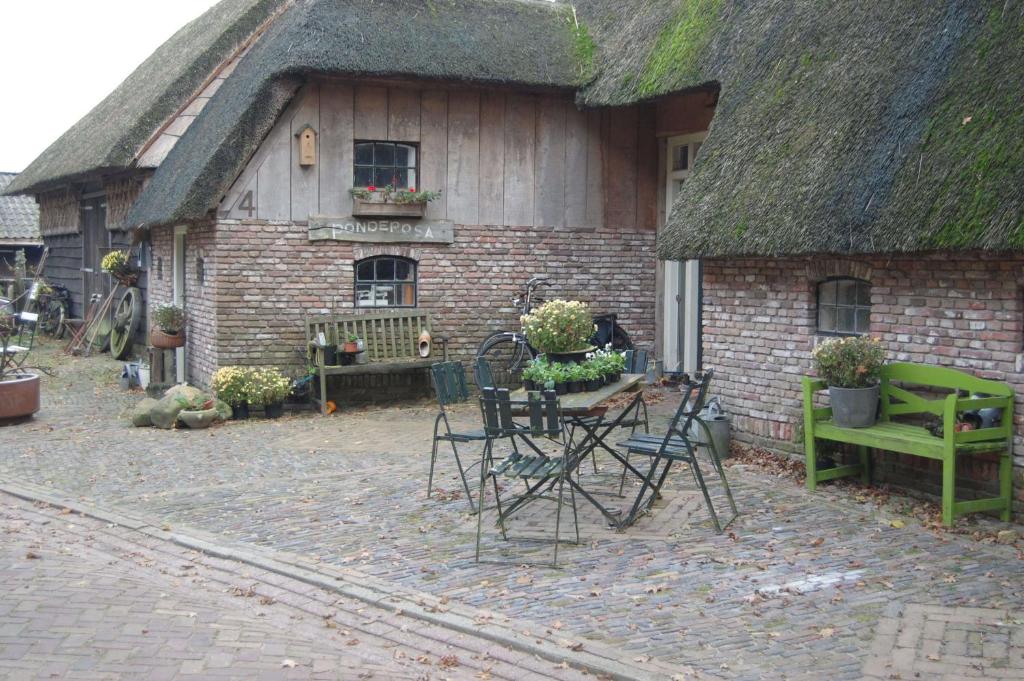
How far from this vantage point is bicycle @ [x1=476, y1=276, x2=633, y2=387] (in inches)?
562

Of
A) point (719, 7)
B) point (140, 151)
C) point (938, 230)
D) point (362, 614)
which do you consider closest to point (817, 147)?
point (938, 230)

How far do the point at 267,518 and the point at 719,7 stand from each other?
7840mm

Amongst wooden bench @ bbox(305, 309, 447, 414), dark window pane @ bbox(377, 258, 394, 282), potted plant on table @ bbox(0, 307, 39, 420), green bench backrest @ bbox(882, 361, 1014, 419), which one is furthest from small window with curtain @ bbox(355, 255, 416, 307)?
green bench backrest @ bbox(882, 361, 1014, 419)

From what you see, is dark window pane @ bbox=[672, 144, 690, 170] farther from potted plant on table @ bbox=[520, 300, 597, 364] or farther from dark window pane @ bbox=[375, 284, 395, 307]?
potted plant on table @ bbox=[520, 300, 597, 364]

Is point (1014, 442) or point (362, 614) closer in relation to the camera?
point (362, 614)

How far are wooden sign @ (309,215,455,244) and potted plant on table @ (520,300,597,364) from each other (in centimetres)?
596

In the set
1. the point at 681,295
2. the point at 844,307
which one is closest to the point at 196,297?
the point at 681,295

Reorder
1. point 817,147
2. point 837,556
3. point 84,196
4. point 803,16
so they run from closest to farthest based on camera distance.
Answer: point 837,556 < point 817,147 < point 803,16 < point 84,196

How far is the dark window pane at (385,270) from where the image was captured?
1403 cm

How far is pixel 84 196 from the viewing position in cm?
2252

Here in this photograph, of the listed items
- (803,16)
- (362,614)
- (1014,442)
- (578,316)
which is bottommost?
(362,614)

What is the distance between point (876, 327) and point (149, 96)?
42.7 feet

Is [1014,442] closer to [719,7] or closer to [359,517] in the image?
[359,517]

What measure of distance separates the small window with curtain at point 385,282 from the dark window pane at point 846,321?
6251 millimetres
